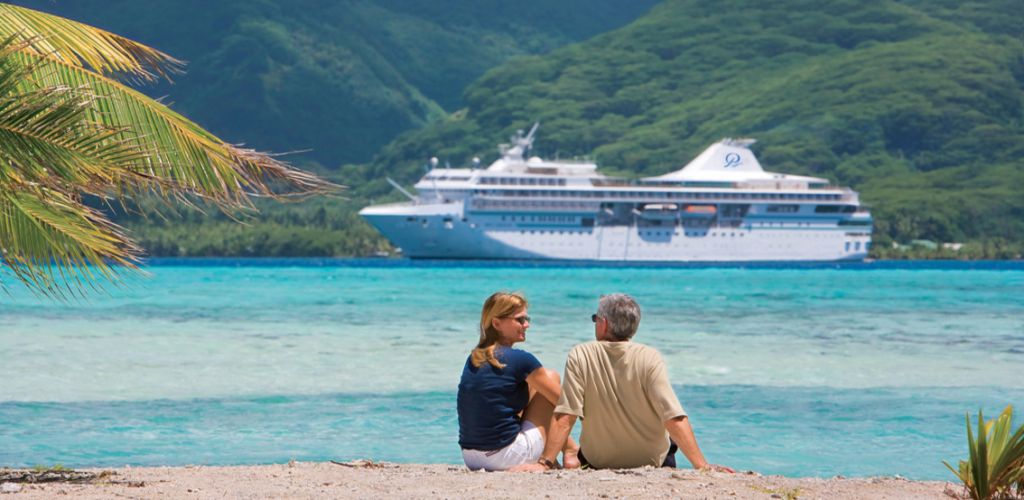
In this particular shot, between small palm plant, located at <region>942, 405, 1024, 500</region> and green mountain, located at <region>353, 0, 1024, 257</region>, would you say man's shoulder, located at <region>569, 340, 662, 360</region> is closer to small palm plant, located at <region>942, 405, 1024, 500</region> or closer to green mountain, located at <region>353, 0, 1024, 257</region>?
small palm plant, located at <region>942, 405, 1024, 500</region>

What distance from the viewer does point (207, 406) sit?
12703 millimetres

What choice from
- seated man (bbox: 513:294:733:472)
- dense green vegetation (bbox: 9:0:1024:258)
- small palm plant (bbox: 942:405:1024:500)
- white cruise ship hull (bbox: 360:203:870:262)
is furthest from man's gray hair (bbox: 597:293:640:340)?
dense green vegetation (bbox: 9:0:1024:258)

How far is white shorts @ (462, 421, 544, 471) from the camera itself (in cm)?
638

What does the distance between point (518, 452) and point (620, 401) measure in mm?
538

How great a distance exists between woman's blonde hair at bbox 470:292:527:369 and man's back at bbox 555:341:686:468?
32 cm

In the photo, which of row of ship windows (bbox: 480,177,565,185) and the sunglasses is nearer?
the sunglasses

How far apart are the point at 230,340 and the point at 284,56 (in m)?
178

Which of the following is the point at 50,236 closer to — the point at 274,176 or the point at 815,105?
the point at 274,176

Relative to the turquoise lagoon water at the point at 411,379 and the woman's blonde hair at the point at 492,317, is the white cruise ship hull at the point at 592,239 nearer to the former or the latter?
the turquoise lagoon water at the point at 411,379

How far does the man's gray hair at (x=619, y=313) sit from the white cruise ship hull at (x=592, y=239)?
72881 millimetres

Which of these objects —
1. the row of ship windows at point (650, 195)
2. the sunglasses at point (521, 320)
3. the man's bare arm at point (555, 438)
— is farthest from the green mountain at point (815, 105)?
the sunglasses at point (521, 320)

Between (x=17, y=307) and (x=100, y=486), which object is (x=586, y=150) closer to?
(x=17, y=307)

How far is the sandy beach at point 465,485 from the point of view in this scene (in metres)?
5.73

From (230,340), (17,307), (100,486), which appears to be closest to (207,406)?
(100,486)
